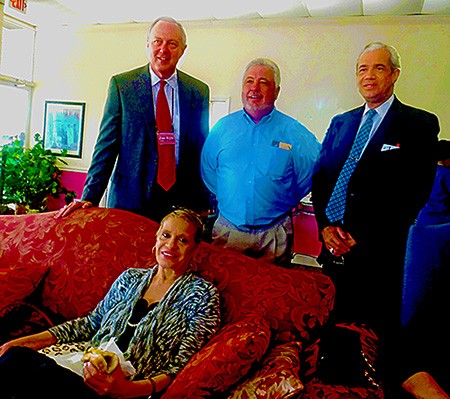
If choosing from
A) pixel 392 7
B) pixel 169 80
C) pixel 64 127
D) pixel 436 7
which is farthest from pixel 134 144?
pixel 64 127

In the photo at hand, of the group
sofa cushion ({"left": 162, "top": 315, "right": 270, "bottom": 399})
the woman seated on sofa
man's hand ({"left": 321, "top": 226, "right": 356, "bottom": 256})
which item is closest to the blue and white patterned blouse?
the woman seated on sofa

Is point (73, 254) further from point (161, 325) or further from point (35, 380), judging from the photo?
point (35, 380)

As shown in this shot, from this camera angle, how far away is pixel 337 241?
85.8 inches

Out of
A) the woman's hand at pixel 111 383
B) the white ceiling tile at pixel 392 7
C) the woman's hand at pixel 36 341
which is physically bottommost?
the woman's hand at pixel 36 341

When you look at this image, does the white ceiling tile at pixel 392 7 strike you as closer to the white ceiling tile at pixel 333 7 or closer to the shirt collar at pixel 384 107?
the white ceiling tile at pixel 333 7

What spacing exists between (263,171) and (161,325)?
953 millimetres

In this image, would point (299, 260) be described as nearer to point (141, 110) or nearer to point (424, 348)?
point (141, 110)

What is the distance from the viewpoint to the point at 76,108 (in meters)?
7.25

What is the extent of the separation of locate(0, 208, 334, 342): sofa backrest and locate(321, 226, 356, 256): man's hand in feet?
0.75

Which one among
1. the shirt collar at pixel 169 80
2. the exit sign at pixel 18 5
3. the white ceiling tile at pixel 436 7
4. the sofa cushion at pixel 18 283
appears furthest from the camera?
the exit sign at pixel 18 5

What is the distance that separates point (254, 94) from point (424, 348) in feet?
4.44

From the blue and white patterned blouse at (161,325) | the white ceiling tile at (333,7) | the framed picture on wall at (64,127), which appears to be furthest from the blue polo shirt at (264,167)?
the framed picture on wall at (64,127)

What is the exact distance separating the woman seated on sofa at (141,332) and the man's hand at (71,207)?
0.60 meters

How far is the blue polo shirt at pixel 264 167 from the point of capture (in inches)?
92.4
